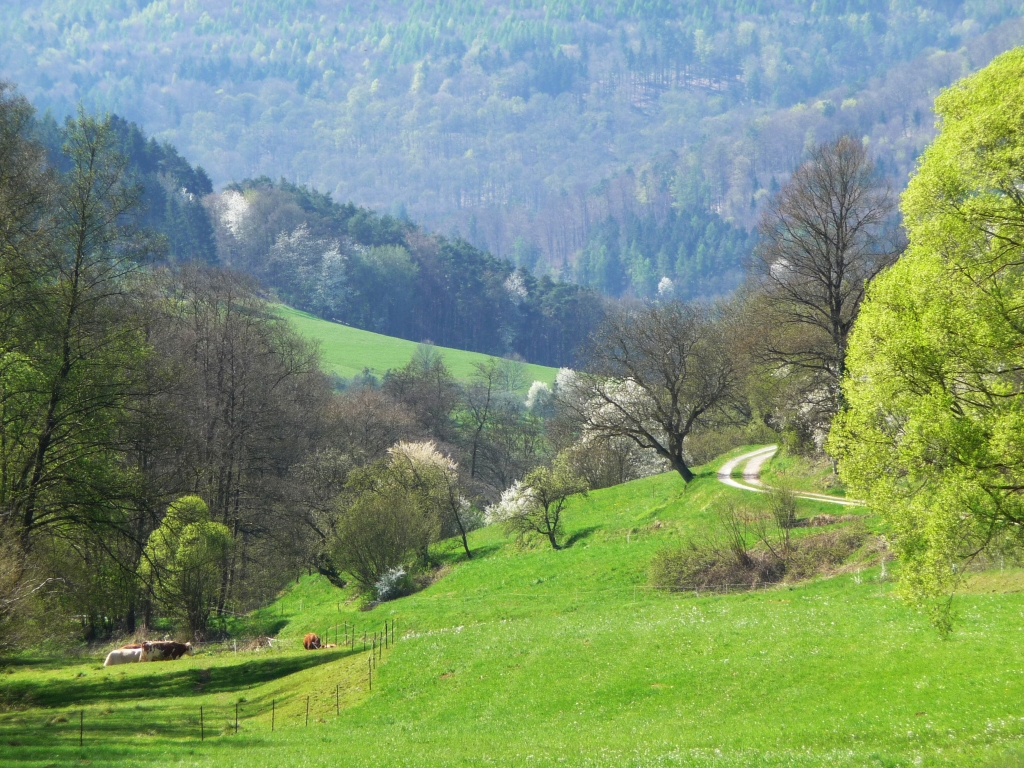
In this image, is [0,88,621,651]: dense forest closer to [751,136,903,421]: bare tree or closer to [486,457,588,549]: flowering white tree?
[486,457,588,549]: flowering white tree

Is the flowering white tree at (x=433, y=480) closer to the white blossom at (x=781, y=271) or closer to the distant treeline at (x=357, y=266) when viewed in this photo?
the white blossom at (x=781, y=271)

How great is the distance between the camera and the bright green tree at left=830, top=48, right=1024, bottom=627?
15.1m

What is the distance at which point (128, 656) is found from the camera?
33.7 meters

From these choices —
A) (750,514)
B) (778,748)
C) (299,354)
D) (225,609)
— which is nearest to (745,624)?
(778,748)

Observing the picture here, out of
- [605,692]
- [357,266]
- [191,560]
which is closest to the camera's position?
[605,692]

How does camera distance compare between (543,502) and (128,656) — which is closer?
(128,656)

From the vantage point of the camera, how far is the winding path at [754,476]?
123ft

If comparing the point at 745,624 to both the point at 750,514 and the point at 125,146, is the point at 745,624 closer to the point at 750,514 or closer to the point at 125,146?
the point at 750,514

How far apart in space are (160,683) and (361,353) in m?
104

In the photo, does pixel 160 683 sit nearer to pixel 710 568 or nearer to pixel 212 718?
pixel 212 718

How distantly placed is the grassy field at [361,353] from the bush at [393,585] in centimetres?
6369

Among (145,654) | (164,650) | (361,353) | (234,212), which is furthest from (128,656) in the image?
(234,212)

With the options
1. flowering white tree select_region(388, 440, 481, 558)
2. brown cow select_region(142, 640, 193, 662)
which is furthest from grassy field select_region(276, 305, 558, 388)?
brown cow select_region(142, 640, 193, 662)

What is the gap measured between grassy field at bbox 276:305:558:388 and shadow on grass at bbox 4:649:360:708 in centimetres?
8024
